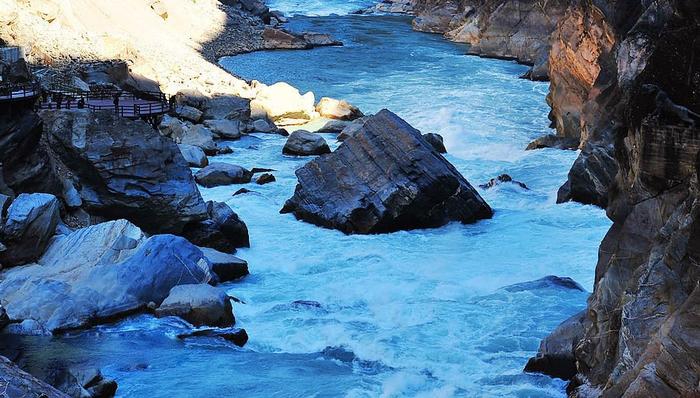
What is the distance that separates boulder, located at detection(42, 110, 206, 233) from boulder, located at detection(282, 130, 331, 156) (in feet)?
33.5

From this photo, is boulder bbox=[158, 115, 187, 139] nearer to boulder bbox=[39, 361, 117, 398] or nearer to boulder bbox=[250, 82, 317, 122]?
boulder bbox=[250, 82, 317, 122]

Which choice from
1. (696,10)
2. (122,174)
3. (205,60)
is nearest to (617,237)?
(696,10)

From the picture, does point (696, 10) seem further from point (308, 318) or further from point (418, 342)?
point (308, 318)

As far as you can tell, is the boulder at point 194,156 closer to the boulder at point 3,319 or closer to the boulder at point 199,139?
the boulder at point 199,139

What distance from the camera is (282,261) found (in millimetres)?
19297

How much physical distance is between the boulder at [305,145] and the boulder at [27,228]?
44.4 feet

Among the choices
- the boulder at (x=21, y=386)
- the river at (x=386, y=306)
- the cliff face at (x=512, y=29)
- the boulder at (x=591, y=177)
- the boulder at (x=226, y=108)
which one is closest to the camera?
the boulder at (x=21, y=386)

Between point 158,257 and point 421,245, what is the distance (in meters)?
6.33

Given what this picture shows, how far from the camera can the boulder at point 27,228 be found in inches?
653

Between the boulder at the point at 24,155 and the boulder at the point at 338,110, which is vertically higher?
the boulder at the point at 24,155

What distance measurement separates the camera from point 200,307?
1505 cm

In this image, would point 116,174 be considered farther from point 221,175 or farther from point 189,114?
point 189,114

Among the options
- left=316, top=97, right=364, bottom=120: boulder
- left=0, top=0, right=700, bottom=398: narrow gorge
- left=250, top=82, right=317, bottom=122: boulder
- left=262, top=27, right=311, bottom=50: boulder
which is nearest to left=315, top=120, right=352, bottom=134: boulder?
left=0, top=0, right=700, bottom=398: narrow gorge

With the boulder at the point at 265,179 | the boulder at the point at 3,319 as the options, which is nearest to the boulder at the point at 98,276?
the boulder at the point at 3,319
